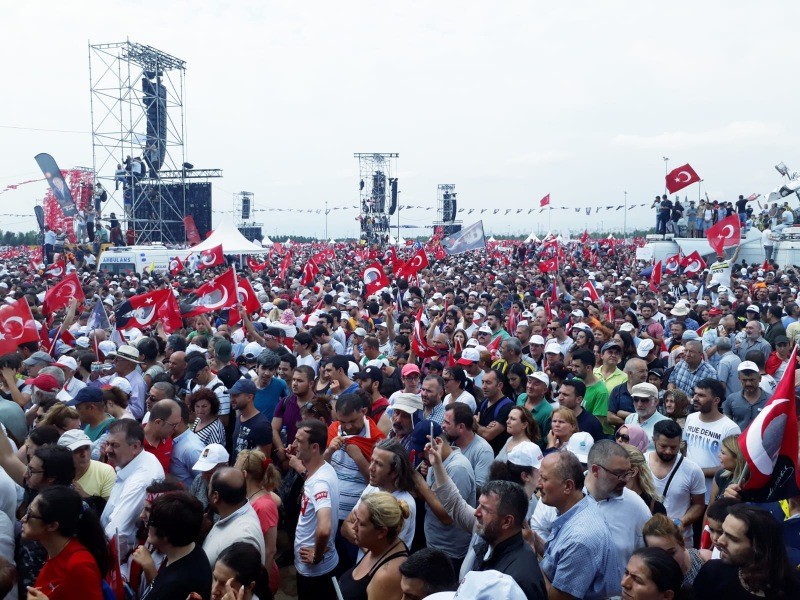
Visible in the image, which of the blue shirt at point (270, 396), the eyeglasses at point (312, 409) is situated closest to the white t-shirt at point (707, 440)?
the eyeglasses at point (312, 409)

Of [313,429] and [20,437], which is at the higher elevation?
[313,429]

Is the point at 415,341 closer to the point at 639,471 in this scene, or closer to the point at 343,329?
the point at 343,329

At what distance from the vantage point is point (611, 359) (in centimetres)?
720

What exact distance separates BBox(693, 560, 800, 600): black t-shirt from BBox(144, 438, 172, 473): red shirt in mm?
3431

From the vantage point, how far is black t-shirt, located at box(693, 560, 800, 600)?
115 inches

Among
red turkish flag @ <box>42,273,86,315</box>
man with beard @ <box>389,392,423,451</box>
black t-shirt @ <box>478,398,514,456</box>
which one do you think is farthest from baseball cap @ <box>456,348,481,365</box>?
red turkish flag @ <box>42,273,86,315</box>

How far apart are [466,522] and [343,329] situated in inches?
275

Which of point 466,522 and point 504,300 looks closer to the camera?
point 466,522

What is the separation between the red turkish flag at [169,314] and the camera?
1011 cm

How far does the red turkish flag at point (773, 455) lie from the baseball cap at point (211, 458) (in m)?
2.90

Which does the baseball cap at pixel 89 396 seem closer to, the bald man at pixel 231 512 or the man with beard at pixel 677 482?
the bald man at pixel 231 512

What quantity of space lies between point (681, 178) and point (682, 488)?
16.1 meters

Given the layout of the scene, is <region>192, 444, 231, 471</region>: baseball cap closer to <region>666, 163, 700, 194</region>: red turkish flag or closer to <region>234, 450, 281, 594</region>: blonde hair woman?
<region>234, 450, 281, 594</region>: blonde hair woman

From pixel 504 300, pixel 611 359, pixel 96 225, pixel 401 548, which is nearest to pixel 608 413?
pixel 611 359
